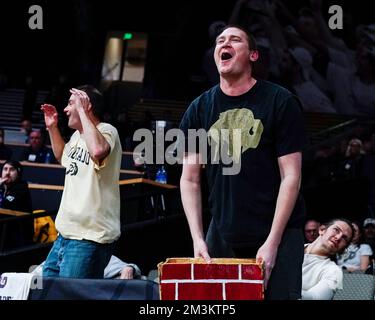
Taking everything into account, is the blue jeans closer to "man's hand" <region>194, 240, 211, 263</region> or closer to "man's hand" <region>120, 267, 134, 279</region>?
"man's hand" <region>194, 240, 211, 263</region>

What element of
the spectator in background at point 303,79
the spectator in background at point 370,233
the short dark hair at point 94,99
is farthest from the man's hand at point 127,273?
the spectator in background at point 303,79

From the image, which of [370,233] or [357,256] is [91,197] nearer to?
[357,256]

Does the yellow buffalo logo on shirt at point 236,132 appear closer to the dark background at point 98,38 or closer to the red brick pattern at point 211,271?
the red brick pattern at point 211,271

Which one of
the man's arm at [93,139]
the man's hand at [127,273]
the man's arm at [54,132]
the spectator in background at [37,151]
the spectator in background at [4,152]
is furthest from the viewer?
the spectator in background at [37,151]

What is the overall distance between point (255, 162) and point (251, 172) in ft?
0.17

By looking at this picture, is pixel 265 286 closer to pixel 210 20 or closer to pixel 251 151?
pixel 251 151

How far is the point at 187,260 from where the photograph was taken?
394cm

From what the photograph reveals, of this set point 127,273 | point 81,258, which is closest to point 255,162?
point 81,258

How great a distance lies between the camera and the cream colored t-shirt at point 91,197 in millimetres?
5184

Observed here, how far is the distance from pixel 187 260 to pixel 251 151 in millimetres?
553

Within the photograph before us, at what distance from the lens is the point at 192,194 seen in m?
4.20

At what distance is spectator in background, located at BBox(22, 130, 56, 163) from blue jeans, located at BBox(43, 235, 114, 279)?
7.69 metres

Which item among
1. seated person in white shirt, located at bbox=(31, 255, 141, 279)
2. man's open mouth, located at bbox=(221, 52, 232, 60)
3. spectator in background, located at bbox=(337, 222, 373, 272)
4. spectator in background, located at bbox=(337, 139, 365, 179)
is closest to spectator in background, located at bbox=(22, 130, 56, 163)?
spectator in background, located at bbox=(337, 139, 365, 179)

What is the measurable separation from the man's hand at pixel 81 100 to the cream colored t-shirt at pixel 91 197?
149mm
